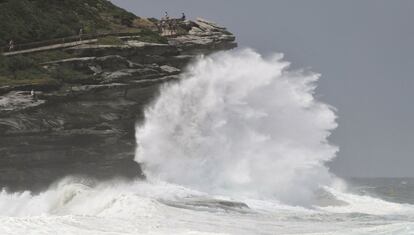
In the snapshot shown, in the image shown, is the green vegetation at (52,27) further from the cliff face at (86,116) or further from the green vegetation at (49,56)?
the cliff face at (86,116)

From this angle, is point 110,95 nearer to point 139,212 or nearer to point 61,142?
point 61,142

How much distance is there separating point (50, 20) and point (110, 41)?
584 centimetres

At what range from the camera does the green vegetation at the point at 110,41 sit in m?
41.9

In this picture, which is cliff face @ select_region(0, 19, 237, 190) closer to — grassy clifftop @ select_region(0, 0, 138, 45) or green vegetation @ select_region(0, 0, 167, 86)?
green vegetation @ select_region(0, 0, 167, 86)

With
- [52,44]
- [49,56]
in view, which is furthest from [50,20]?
[49,56]

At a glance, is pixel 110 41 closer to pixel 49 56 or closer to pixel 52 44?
pixel 52 44

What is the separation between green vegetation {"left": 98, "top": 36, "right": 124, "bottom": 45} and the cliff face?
61 centimetres

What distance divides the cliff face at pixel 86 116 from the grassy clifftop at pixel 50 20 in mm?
4161

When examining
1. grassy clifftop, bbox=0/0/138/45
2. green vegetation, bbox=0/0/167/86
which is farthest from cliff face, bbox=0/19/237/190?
grassy clifftop, bbox=0/0/138/45

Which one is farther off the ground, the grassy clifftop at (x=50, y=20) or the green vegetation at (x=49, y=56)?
the grassy clifftop at (x=50, y=20)

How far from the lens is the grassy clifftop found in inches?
1697

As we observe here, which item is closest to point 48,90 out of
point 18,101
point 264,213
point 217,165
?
point 18,101

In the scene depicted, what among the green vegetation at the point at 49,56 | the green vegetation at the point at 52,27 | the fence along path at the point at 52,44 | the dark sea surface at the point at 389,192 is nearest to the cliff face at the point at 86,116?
the green vegetation at the point at 49,56

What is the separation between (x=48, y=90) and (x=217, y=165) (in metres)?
12.6
